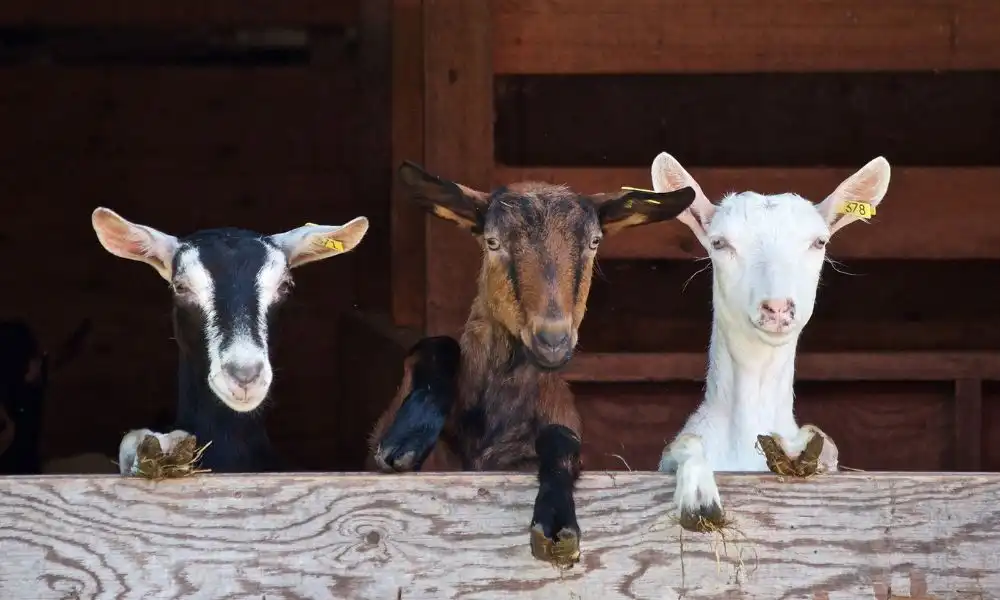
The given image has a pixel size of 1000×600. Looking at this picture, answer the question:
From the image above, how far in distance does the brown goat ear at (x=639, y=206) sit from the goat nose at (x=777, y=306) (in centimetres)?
39

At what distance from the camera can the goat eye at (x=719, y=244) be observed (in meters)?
4.04

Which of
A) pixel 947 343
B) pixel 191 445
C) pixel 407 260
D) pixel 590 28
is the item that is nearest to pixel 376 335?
pixel 407 260

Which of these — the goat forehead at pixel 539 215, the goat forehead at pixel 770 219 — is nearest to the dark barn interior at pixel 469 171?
the goat forehead at pixel 539 215

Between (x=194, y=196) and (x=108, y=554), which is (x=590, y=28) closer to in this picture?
(x=108, y=554)

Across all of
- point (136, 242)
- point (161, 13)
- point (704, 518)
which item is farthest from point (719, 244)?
point (161, 13)

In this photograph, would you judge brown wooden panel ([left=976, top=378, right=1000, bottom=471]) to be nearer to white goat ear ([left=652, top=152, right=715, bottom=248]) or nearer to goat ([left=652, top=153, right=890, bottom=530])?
goat ([left=652, top=153, right=890, bottom=530])

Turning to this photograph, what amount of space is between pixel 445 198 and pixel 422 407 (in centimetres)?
60

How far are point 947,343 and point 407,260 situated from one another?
2589mm

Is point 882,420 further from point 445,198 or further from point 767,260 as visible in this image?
point 445,198

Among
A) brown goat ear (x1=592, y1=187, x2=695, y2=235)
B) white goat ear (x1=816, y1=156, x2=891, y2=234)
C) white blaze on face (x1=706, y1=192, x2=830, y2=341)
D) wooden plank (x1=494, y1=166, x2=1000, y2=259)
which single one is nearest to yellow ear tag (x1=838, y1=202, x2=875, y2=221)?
white goat ear (x1=816, y1=156, x2=891, y2=234)

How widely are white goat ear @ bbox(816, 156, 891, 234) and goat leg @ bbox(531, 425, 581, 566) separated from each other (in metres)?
1.45

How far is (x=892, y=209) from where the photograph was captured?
514cm

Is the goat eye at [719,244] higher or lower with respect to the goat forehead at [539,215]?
lower

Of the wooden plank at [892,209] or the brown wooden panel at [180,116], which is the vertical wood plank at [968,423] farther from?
the brown wooden panel at [180,116]
